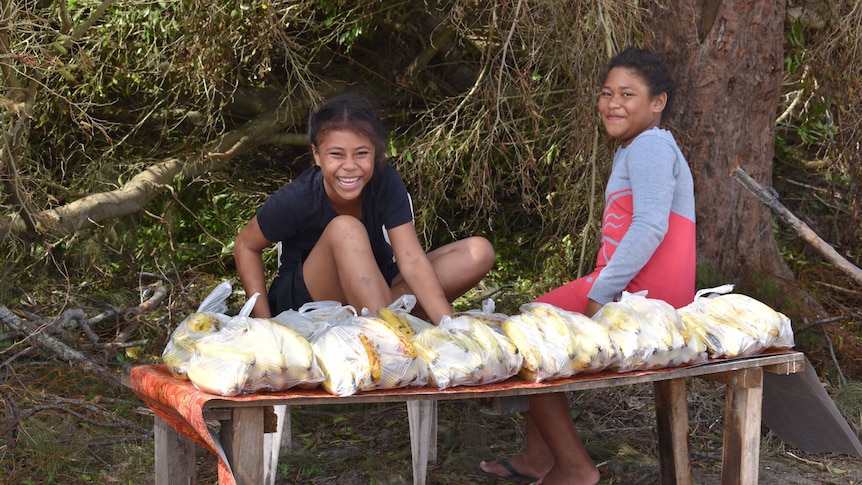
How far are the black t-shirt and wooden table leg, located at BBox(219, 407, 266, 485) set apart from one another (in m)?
1.01

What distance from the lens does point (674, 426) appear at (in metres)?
2.57

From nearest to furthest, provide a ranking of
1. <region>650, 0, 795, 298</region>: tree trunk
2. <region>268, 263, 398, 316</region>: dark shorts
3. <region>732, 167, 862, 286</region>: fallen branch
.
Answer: <region>268, 263, 398, 316</region>: dark shorts → <region>732, 167, 862, 286</region>: fallen branch → <region>650, 0, 795, 298</region>: tree trunk

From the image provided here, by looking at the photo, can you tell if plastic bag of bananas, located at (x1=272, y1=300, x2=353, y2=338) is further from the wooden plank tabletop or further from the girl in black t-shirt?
the wooden plank tabletop

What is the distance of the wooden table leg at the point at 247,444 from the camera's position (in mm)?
1979

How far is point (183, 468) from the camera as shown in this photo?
2.34 metres

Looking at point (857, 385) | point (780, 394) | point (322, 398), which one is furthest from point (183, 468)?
point (857, 385)

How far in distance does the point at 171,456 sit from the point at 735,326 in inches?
59.6

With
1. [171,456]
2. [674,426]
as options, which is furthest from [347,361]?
[674,426]

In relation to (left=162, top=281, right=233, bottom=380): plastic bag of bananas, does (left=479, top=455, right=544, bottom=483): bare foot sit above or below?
below

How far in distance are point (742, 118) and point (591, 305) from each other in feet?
5.12

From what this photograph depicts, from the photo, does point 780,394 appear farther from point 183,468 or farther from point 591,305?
point 183,468

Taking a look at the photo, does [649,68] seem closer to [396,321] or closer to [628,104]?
[628,104]

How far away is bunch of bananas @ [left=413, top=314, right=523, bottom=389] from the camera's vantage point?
214 cm

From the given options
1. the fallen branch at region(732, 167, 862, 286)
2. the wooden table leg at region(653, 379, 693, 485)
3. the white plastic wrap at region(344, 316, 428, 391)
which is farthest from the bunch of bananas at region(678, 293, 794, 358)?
the fallen branch at region(732, 167, 862, 286)
